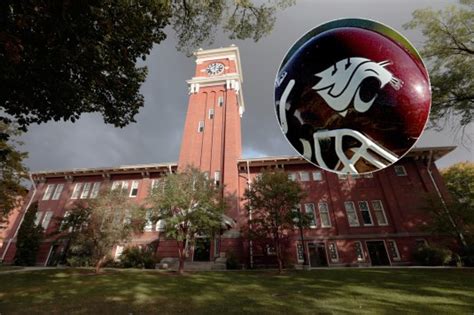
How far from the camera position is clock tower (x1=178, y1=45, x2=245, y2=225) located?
2294 cm

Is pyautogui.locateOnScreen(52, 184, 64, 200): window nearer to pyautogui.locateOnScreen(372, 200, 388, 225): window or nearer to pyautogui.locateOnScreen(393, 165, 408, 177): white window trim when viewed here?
pyautogui.locateOnScreen(372, 200, 388, 225): window

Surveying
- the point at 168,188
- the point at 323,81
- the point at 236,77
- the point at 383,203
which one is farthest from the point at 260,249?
the point at 236,77

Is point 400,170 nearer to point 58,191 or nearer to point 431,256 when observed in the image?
point 431,256

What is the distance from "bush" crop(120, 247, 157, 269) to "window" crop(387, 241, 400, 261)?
19.3m

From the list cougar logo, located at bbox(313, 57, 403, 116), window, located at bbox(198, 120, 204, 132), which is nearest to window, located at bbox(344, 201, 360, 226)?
window, located at bbox(198, 120, 204, 132)

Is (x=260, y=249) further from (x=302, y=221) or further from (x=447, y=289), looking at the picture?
(x=447, y=289)

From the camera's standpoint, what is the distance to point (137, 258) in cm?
1848

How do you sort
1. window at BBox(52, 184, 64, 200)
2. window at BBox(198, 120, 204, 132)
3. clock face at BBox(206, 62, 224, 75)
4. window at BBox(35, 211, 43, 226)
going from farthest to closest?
1. clock face at BBox(206, 62, 224, 75)
2. window at BBox(198, 120, 204, 132)
3. window at BBox(52, 184, 64, 200)
4. window at BBox(35, 211, 43, 226)

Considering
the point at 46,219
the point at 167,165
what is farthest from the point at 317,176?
the point at 46,219

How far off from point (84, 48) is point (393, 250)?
78.1 ft

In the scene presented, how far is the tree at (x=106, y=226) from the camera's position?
1368cm

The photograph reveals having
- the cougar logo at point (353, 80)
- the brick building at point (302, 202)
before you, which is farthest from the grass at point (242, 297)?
the brick building at point (302, 202)

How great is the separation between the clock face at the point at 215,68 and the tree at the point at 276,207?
2064cm

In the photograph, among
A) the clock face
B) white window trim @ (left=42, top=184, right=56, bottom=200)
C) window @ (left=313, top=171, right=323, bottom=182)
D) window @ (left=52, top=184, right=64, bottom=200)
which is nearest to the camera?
window @ (left=313, top=171, right=323, bottom=182)
